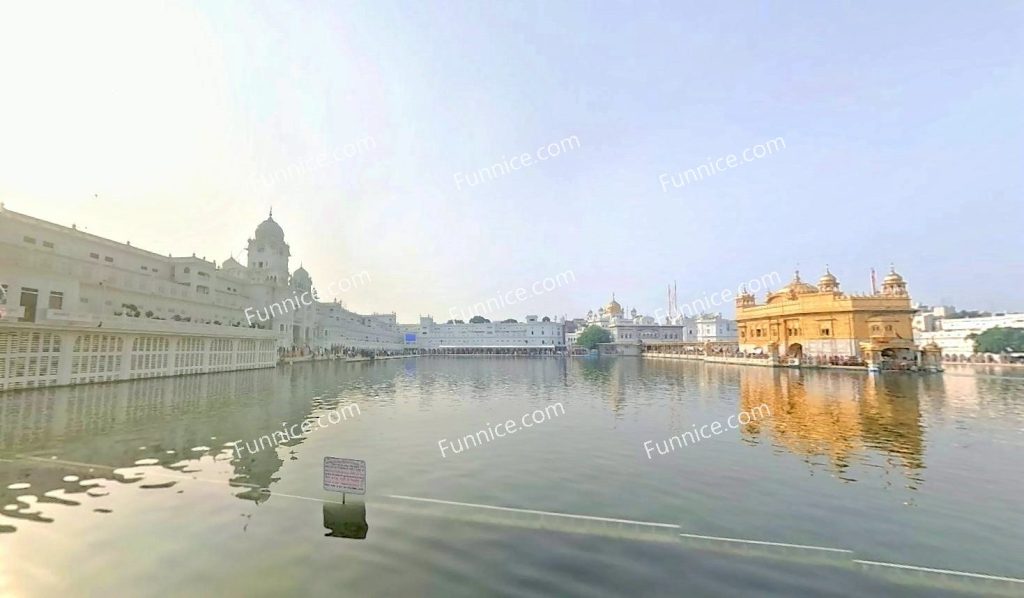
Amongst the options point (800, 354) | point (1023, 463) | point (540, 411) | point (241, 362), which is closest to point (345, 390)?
point (540, 411)

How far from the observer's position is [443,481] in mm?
12750

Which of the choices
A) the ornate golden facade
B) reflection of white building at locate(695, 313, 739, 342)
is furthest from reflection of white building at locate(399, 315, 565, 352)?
the ornate golden facade

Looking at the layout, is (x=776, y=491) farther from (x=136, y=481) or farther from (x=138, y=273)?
(x=138, y=273)

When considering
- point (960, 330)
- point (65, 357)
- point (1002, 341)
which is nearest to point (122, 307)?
point (65, 357)

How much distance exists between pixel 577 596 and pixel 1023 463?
17653 millimetres

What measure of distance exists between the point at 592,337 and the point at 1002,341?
84688 mm

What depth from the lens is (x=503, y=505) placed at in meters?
10.9

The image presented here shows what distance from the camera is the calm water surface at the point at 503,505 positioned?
7.46 metres

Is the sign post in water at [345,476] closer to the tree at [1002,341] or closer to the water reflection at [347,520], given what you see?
the water reflection at [347,520]

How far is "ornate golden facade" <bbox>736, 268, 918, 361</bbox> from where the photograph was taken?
60625 millimetres

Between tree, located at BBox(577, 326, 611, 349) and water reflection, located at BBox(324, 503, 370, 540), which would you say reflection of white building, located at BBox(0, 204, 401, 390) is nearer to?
water reflection, located at BBox(324, 503, 370, 540)

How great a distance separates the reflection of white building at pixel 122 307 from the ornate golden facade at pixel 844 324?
72639 mm

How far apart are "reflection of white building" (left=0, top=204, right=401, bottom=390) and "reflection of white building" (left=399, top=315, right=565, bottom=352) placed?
3452 inches

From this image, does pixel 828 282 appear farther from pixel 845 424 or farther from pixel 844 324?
pixel 845 424
